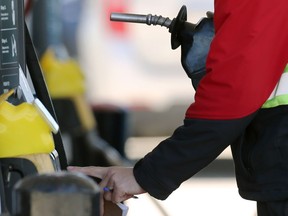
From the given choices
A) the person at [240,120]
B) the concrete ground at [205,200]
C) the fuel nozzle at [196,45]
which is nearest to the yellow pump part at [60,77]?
the concrete ground at [205,200]

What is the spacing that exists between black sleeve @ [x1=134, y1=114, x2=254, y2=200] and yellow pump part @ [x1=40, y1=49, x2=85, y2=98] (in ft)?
15.5

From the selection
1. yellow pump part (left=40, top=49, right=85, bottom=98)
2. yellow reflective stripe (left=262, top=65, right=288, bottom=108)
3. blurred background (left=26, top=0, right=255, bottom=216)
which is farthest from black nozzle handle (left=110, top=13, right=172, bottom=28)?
blurred background (left=26, top=0, right=255, bottom=216)

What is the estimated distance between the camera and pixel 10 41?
11.6ft

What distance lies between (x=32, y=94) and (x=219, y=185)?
6.43 meters

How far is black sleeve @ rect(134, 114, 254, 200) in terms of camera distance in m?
3.32

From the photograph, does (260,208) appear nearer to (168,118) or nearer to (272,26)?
(272,26)

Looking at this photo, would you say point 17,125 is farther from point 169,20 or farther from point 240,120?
point 169,20

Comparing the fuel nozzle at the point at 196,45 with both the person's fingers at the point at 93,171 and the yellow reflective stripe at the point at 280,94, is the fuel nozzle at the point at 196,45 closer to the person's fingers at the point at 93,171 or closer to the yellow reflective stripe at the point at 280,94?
the yellow reflective stripe at the point at 280,94

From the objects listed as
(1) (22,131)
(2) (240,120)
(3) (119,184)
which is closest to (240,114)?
(2) (240,120)

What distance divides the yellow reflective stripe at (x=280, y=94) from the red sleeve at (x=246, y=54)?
2cm

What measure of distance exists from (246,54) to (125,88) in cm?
834

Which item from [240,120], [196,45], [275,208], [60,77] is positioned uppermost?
[196,45]

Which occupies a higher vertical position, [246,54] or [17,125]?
[246,54]

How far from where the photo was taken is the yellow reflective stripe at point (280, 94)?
3.31 m
